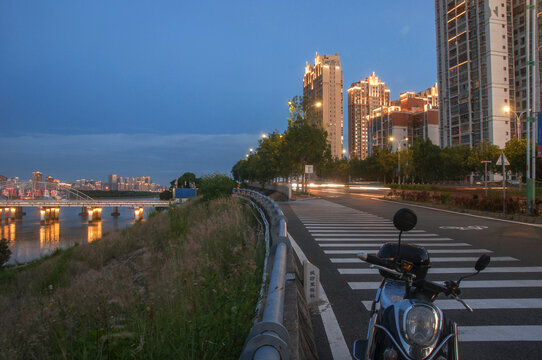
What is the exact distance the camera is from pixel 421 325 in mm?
2148

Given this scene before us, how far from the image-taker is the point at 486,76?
101 metres

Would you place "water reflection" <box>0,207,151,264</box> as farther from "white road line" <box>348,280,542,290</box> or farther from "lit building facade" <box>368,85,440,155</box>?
"lit building facade" <box>368,85,440,155</box>

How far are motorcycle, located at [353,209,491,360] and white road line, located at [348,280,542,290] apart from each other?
3940mm

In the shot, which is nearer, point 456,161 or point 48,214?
point 456,161

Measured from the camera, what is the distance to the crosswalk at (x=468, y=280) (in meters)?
4.66

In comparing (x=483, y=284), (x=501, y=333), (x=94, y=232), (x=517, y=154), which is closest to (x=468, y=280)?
(x=483, y=284)

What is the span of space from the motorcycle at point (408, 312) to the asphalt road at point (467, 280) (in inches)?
61.7

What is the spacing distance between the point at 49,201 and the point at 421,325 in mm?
117700

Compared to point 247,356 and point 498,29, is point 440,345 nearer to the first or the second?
point 247,356

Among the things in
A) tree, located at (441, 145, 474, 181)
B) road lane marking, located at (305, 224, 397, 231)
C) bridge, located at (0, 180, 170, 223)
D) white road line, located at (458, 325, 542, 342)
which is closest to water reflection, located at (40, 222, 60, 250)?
bridge, located at (0, 180, 170, 223)

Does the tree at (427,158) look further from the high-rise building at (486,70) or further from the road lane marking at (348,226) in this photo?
the road lane marking at (348,226)

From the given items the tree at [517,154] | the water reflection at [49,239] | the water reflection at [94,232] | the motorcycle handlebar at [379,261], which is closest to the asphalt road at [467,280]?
the motorcycle handlebar at [379,261]

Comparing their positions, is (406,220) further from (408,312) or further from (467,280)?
(467,280)

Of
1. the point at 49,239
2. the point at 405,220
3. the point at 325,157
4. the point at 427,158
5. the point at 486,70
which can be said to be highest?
the point at 486,70
